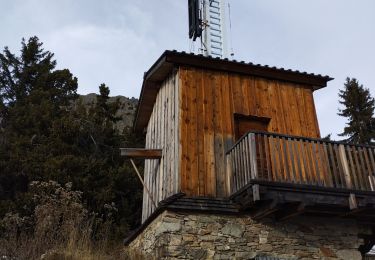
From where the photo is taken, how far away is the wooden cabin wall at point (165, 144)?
10562mm

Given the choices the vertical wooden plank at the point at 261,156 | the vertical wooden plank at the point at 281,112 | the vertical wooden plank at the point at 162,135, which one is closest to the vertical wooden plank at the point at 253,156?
the vertical wooden plank at the point at 261,156

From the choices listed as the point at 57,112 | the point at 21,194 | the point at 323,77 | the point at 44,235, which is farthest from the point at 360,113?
the point at 44,235

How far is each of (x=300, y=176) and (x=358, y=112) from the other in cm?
1856

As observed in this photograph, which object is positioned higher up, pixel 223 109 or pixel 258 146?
pixel 223 109

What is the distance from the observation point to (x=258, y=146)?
952 centimetres

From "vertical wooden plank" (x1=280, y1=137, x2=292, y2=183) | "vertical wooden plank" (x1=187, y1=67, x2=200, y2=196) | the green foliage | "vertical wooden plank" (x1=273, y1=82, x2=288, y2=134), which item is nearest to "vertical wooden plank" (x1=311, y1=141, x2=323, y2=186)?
"vertical wooden plank" (x1=280, y1=137, x2=292, y2=183)

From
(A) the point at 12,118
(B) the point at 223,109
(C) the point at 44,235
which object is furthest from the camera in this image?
(A) the point at 12,118

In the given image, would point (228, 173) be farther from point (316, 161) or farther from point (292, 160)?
point (316, 161)

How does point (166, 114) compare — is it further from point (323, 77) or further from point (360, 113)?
point (360, 113)

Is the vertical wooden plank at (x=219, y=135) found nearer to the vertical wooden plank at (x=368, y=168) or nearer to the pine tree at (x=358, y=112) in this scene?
the vertical wooden plank at (x=368, y=168)

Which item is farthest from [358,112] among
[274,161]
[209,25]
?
[274,161]

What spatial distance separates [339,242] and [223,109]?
4166 millimetres

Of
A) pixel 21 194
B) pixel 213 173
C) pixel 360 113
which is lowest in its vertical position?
pixel 213 173

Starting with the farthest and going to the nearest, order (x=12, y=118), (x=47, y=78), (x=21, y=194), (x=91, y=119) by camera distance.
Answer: (x=47, y=78), (x=91, y=119), (x=12, y=118), (x=21, y=194)
